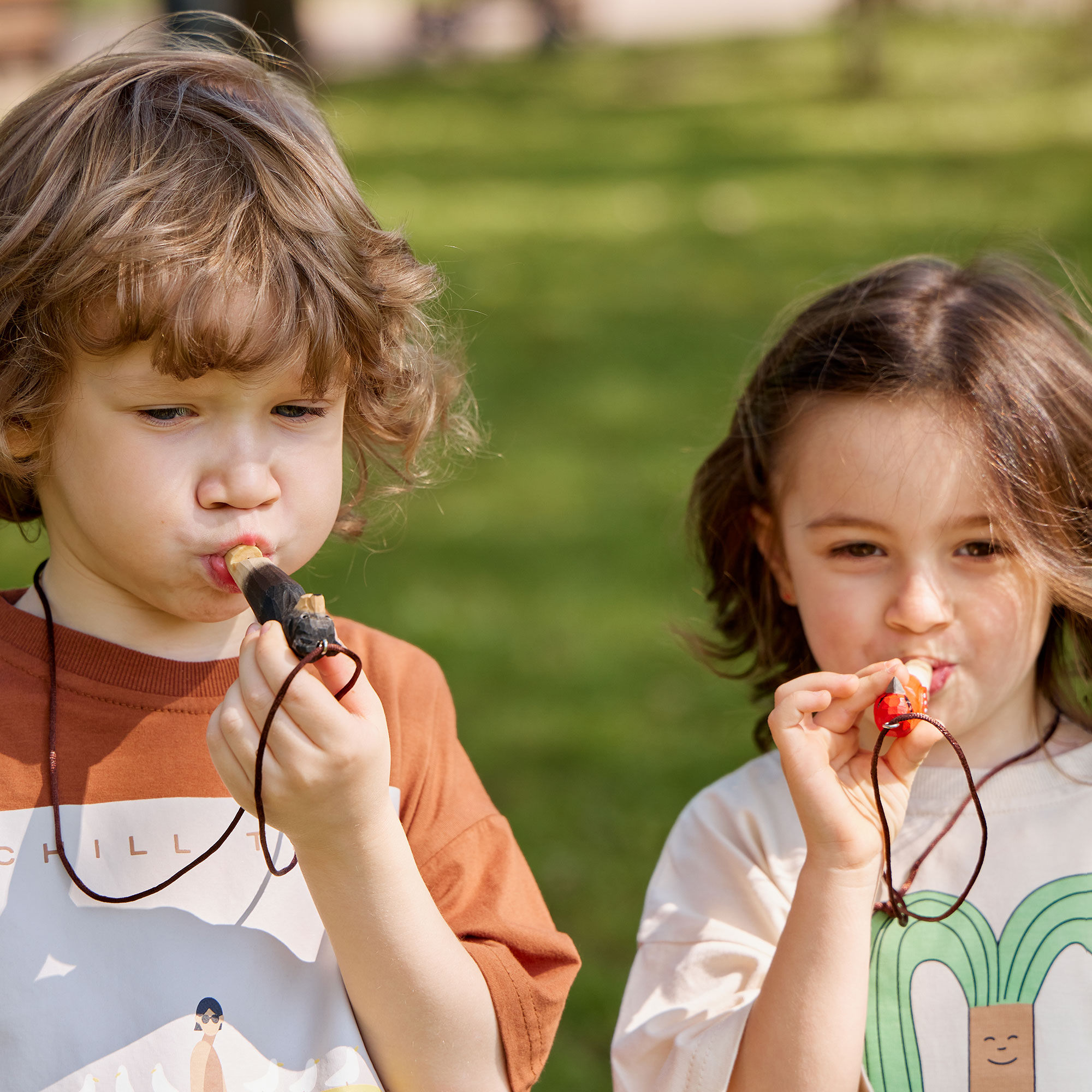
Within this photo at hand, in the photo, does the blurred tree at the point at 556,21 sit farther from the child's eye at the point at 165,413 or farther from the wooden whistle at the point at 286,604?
the wooden whistle at the point at 286,604

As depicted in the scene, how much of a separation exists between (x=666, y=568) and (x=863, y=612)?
3272 millimetres

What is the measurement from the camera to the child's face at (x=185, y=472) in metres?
1.74

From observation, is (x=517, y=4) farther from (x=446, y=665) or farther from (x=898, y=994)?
(x=898, y=994)

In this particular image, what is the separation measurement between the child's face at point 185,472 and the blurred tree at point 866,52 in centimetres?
1133

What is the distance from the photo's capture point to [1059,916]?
2.10m

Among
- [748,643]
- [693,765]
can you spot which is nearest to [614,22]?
[693,765]

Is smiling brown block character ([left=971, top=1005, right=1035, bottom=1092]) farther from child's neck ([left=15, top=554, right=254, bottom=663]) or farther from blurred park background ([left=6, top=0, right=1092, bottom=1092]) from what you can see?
child's neck ([left=15, top=554, right=254, bottom=663])

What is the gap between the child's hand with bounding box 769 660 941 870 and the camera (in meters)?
1.92

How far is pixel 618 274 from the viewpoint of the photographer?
8273 mm

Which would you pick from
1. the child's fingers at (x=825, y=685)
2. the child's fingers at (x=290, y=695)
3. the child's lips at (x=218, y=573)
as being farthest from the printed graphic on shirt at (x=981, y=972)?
the child's lips at (x=218, y=573)

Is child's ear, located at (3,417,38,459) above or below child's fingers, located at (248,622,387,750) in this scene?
above

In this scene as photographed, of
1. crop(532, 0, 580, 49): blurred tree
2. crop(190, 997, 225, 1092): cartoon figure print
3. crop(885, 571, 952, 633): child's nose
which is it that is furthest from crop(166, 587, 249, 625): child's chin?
crop(532, 0, 580, 49): blurred tree

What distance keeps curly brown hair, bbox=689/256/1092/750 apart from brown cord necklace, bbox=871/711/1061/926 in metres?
0.19

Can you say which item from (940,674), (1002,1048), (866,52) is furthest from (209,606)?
(866,52)
